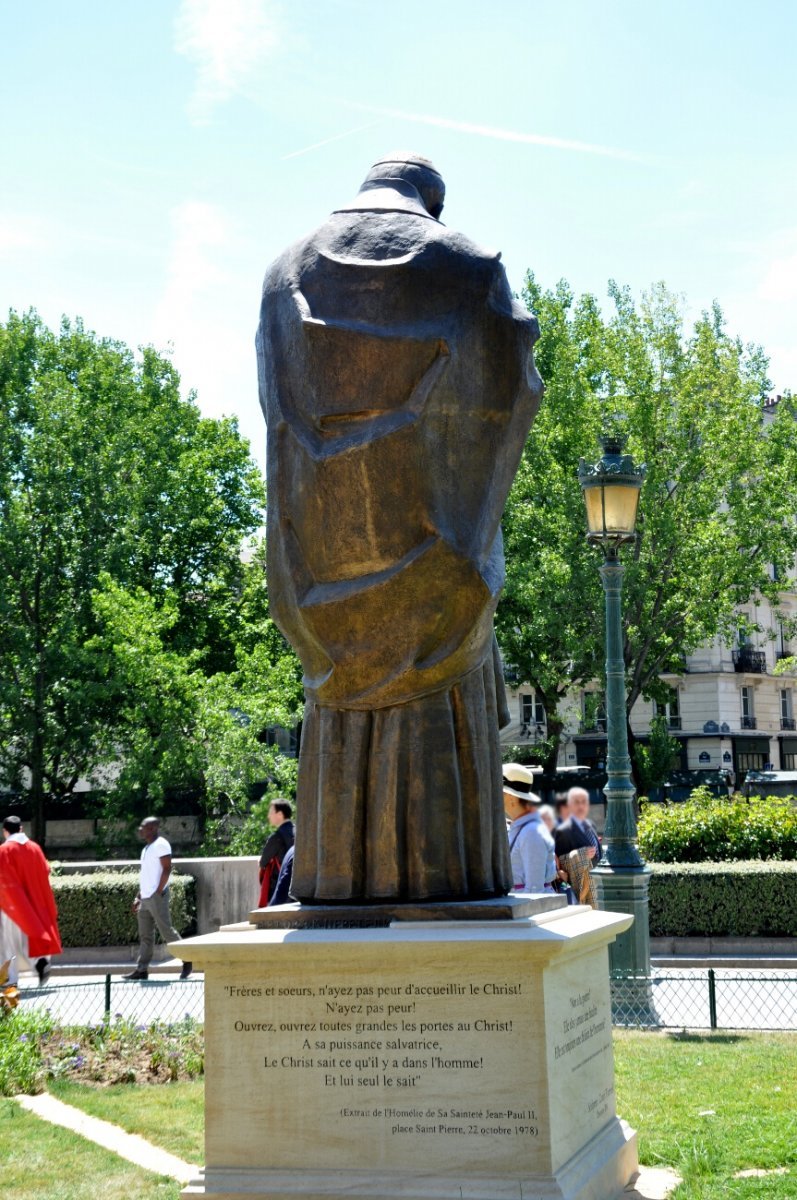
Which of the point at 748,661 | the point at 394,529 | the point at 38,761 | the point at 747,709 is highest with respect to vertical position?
the point at 748,661

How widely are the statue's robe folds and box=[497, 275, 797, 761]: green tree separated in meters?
28.6

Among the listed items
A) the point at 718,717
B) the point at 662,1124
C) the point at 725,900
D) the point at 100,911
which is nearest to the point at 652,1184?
the point at 662,1124

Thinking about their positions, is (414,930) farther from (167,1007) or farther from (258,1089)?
(167,1007)

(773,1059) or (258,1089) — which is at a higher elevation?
(258,1089)

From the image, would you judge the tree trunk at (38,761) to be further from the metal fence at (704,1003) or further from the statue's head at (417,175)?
the statue's head at (417,175)

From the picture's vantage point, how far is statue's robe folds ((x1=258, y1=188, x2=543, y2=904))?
18.4ft

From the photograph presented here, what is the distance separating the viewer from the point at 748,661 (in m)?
56.7

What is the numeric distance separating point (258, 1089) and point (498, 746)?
1.72 meters

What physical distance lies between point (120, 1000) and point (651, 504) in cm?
2407

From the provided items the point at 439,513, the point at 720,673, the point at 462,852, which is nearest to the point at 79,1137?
the point at 462,852

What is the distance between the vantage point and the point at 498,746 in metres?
5.96

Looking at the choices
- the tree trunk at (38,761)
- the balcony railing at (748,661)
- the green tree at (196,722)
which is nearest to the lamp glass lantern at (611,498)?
the green tree at (196,722)

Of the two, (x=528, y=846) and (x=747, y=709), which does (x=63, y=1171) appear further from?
(x=747, y=709)

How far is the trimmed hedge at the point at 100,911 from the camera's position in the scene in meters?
18.0
